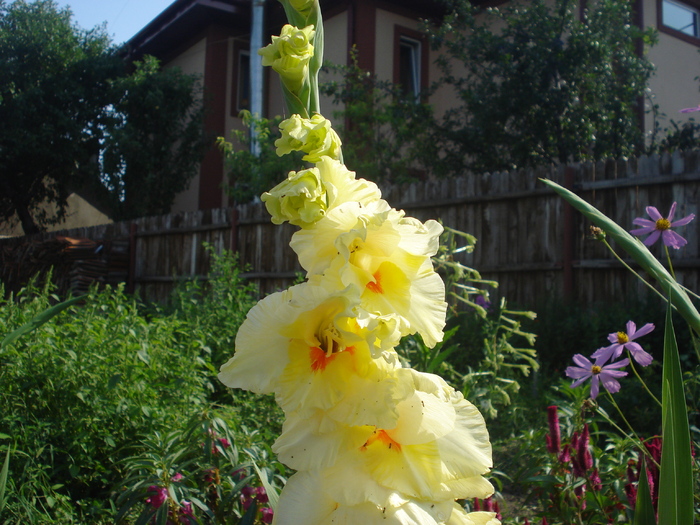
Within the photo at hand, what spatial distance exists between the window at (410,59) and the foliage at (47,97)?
23.1ft

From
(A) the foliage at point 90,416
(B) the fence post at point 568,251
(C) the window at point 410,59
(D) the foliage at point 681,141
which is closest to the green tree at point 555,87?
(D) the foliage at point 681,141

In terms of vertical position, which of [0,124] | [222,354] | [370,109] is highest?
[0,124]

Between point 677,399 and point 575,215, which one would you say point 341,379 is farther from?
point 575,215

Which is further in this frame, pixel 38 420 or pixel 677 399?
pixel 38 420

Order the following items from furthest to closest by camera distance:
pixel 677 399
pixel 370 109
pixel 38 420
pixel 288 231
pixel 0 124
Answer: pixel 0 124
pixel 370 109
pixel 288 231
pixel 38 420
pixel 677 399

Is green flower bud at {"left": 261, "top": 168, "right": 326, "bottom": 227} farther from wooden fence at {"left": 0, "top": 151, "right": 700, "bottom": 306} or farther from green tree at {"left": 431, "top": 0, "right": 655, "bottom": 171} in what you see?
green tree at {"left": 431, "top": 0, "right": 655, "bottom": 171}

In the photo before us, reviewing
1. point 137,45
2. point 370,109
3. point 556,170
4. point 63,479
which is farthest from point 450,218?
point 137,45

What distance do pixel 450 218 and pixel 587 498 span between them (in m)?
5.51

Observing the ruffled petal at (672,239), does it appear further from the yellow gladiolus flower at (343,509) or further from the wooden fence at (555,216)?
the wooden fence at (555,216)

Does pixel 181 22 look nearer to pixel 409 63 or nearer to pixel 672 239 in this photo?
pixel 409 63

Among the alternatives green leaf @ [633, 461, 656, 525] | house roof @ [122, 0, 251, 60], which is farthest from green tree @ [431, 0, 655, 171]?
green leaf @ [633, 461, 656, 525]

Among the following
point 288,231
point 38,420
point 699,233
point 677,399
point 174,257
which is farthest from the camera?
point 174,257

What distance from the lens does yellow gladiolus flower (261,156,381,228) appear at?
25.9 inches

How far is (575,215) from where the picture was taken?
6.19 m
